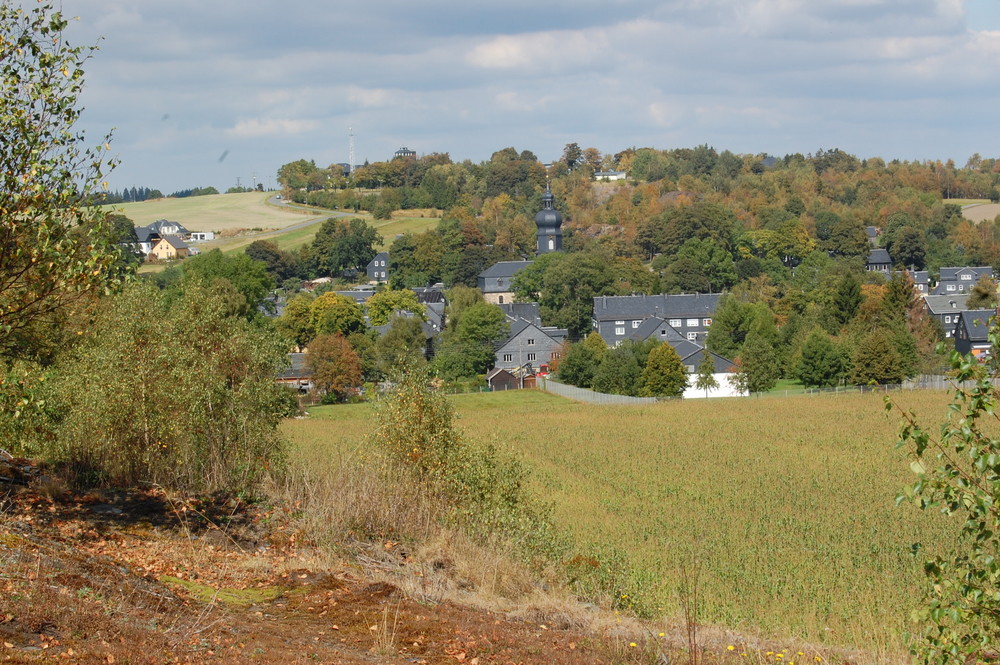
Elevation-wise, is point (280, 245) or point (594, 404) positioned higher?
point (280, 245)

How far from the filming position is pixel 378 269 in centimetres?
12512

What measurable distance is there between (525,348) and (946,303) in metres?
42.7

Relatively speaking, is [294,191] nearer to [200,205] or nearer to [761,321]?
[200,205]

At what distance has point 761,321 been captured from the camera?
73.8 m

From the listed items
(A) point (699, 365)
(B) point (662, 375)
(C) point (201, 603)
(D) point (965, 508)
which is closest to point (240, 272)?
(B) point (662, 375)

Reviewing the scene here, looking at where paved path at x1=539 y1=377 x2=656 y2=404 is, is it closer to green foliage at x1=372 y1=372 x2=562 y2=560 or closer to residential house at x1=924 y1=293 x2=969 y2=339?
green foliage at x1=372 y1=372 x2=562 y2=560

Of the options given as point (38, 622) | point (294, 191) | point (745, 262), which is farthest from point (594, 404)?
point (294, 191)

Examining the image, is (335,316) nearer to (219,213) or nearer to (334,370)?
(334,370)

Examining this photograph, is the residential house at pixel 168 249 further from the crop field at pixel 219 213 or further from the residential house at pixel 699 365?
the residential house at pixel 699 365

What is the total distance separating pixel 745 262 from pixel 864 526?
90.4 meters

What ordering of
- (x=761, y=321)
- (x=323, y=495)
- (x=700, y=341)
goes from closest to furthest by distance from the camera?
1. (x=323, y=495)
2. (x=761, y=321)
3. (x=700, y=341)

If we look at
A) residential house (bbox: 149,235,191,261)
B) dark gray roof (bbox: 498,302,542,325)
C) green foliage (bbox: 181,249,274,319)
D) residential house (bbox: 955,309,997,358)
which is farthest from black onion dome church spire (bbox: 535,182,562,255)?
green foliage (bbox: 181,249,274,319)

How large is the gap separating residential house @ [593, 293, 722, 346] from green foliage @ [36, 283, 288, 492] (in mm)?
69610

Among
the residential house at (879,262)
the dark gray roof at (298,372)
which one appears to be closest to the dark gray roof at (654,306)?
the dark gray roof at (298,372)
